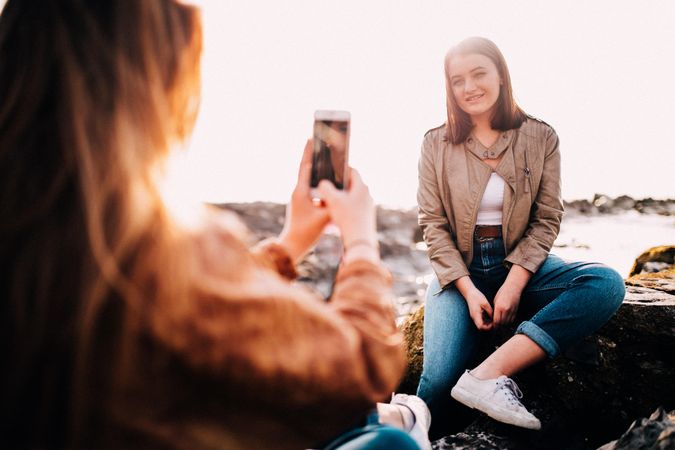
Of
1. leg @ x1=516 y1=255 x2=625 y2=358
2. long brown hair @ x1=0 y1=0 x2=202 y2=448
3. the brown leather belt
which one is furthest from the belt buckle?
long brown hair @ x1=0 y1=0 x2=202 y2=448

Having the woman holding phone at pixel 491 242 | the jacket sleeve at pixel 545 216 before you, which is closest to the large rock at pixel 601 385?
the woman holding phone at pixel 491 242

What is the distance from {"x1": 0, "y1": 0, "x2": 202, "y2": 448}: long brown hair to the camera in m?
0.86

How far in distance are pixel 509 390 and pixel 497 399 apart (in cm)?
9

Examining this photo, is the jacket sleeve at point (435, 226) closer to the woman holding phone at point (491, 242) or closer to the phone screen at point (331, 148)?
the woman holding phone at point (491, 242)

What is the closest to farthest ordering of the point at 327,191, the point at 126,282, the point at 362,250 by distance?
the point at 126,282
the point at 362,250
the point at 327,191

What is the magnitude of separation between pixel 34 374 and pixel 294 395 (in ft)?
1.55

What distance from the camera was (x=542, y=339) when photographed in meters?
2.59

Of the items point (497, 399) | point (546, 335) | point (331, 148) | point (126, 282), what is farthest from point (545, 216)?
point (126, 282)

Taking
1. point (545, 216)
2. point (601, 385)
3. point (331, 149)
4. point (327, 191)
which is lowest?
point (601, 385)

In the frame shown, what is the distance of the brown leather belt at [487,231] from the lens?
3.13 metres

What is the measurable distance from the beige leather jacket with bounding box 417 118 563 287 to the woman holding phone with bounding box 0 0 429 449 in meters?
2.19

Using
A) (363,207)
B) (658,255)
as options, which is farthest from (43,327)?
(658,255)

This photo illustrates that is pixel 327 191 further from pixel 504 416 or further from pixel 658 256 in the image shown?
pixel 658 256

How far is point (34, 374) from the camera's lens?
2.88 feet
